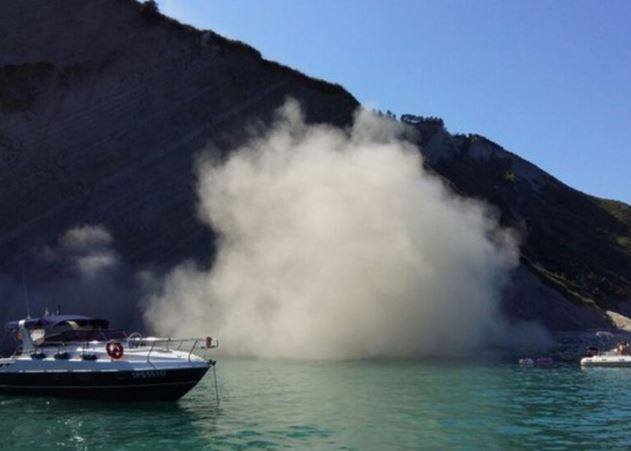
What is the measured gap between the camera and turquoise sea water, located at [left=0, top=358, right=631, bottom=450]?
17.7 meters

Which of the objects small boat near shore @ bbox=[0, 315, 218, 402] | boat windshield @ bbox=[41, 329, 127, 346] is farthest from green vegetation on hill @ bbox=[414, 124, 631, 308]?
small boat near shore @ bbox=[0, 315, 218, 402]

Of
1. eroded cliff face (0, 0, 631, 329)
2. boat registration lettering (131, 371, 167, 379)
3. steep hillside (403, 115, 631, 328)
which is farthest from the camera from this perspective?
steep hillside (403, 115, 631, 328)

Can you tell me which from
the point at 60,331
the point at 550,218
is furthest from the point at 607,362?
the point at 550,218

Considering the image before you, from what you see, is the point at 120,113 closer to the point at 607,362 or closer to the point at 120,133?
the point at 120,133

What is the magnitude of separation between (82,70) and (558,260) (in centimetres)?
6942

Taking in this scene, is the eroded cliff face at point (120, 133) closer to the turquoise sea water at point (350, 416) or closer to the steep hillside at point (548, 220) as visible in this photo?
the steep hillside at point (548, 220)

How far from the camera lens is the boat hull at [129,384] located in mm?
23859

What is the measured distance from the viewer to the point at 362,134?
6762 centimetres

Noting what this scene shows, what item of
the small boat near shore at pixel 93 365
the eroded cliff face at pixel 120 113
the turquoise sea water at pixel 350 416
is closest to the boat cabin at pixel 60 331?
the small boat near shore at pixel 93 365

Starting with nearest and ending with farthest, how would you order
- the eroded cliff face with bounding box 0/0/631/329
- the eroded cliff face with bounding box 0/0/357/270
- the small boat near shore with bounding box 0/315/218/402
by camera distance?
the small boat near shore with bounding box 0/315/218/402
the eroded cliff face with bounding box 0/0/631/329
the eroded cliff face with bounding box 0/0/357/270

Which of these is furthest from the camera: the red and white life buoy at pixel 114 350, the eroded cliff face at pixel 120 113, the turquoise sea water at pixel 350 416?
the eroded cliff face at pixel 120 113

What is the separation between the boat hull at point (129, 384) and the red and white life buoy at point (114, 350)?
23.7 inches

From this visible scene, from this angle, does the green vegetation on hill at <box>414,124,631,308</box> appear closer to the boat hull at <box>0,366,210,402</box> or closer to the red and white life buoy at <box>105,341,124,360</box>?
the boat hull at <box>0,366,210,402</box>

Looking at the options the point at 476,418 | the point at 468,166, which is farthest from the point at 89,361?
the point at 468,166
